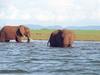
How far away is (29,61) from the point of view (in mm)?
43781

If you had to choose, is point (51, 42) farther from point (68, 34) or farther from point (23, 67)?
point (23, 67)

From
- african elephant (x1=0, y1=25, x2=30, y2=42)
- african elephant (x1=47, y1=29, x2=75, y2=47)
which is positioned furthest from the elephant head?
african elephant (x1=47, y1=29, x2=75, y2=47)

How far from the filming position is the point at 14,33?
87.8 meters

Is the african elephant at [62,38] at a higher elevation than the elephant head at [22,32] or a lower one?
higher

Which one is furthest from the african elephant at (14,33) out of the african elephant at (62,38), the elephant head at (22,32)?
the african elephant at (62,38)

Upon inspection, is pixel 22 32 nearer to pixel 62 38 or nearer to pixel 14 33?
pixel 14 33

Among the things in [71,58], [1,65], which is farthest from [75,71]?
[71,58]

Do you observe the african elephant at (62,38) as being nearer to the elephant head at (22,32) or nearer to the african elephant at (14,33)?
the african elephant at (14,33)

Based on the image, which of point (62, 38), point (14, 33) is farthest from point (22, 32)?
point (62, 38)

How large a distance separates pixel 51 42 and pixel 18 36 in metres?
20.8

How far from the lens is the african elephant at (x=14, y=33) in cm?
8550

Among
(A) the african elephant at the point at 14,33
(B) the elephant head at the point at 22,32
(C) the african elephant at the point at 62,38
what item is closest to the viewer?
(C) the african elephant at the point at 62,38

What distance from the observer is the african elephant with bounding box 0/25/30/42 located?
281 feet

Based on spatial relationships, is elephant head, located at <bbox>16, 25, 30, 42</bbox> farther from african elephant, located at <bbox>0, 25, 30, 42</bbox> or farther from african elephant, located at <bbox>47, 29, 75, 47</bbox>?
african elephant, located at <bbox>47, 29, 75, 47</bbox>
